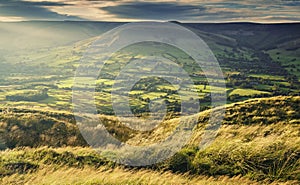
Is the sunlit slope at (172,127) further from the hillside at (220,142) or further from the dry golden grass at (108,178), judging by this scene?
the dry golden grass at (108,178)

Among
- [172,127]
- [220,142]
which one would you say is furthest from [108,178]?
[172,127]

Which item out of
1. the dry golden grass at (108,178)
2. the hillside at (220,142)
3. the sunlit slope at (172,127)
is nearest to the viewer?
the dry golden grass at (108,178)

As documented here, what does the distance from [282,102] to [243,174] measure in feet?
37.7

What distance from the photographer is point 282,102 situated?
80.3ft

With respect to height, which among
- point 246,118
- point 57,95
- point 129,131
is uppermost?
point 246,118

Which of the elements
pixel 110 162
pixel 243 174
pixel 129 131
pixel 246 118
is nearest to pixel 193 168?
pixel 243 174

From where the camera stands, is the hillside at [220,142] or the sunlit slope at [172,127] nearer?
the hillside at [220,142]

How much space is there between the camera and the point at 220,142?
17812 millimetres

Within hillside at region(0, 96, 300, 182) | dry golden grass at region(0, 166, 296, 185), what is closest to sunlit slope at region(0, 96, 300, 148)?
hillside at region(0, 96, 300, 182)

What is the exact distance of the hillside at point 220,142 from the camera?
15102mm

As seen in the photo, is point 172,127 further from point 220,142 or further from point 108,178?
point 108,178

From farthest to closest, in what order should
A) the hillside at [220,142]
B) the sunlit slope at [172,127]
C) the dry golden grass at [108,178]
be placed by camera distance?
1. the sunlit slope at [172,127]
2. the hillside at [220,142]
3. the dry golden grass at [108,178]

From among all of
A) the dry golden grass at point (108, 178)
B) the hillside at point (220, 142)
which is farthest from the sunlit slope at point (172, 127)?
the dry golden grass at point (108, 178)

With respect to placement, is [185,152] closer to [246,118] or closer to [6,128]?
[246,118]
